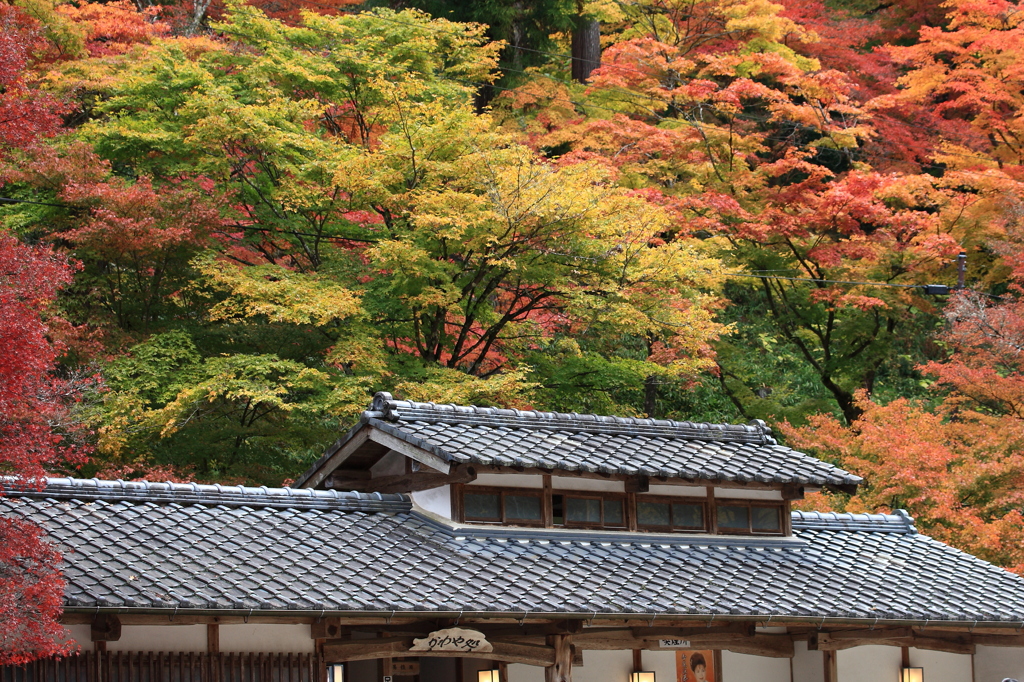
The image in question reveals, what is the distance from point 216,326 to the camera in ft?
70.5

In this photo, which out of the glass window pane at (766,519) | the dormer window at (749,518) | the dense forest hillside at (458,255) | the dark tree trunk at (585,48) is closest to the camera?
the dormer window at (749,518)

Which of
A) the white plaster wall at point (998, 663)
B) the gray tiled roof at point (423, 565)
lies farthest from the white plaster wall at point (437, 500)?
the white plaster wall at point (998, 663)

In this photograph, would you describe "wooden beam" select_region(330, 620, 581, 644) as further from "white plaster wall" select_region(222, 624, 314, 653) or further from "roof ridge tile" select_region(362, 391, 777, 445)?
"roof ridge tile" select_region(362, 391, 777, 445)

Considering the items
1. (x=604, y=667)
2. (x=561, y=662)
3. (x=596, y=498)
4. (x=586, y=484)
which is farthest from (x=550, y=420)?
(x=561, y=662)

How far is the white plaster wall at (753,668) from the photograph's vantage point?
14617 millimetres

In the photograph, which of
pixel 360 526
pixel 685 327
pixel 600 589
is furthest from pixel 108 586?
pixel 685 327

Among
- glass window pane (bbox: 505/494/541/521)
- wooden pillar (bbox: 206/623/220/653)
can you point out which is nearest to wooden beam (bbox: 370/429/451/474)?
glass window pane (bbox: 505/494/541/521)

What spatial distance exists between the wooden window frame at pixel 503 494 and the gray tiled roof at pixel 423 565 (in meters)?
0.16

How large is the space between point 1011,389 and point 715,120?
1667cm

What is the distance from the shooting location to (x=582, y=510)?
14539 millimetres

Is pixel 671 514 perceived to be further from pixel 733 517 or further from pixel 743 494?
pixel 743 494

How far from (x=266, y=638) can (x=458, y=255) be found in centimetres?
1245

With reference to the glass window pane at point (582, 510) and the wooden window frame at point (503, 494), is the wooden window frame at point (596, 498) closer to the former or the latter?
the glass window pane at point (582, 510)

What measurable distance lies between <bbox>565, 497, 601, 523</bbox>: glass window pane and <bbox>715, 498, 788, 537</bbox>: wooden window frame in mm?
2000
